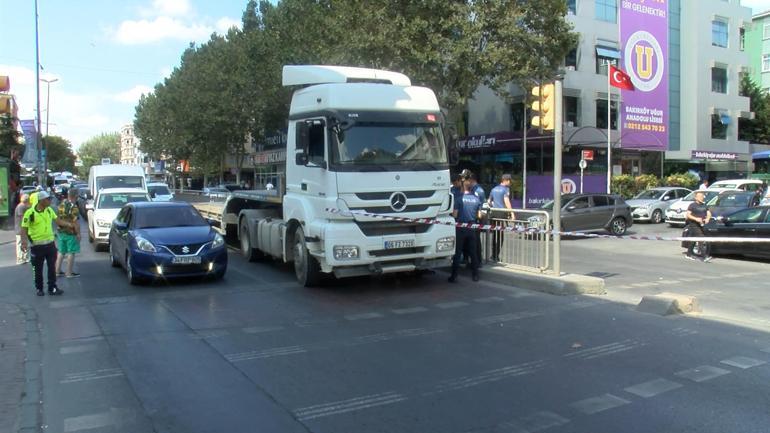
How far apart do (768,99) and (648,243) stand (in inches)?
1582

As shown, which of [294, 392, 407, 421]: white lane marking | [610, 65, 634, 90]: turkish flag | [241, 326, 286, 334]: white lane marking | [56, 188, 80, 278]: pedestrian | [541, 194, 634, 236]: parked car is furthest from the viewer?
[610, 65, 634, 90]: turkish flag

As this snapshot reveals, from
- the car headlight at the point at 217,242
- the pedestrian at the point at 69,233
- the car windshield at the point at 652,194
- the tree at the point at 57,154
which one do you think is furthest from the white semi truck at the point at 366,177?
the tree at the point at 57,154

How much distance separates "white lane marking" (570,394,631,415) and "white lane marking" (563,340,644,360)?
1.21 m

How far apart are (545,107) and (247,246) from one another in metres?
7.48

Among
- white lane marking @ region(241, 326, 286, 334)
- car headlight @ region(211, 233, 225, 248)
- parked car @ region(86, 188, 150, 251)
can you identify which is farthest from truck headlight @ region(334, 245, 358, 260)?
parked car @ region(86, 188, 150, 251)

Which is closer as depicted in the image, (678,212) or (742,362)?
(742,362)

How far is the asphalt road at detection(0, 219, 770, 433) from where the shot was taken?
4.71 metres

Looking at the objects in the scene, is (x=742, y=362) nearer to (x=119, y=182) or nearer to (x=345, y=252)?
(x=345, y=252)

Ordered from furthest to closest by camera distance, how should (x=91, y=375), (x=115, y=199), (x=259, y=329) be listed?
(x=115, y=199) → (x=259, y=329) → (x=91, y=375)

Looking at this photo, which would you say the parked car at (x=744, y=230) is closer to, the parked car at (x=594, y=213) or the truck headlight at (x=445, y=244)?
the parked car at (x=594, y=213)

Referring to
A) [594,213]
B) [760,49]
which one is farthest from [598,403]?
[760,49]

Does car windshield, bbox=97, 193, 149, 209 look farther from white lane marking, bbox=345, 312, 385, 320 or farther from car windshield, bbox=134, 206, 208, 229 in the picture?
white lane marking, bbox=345, 312, 385, 320

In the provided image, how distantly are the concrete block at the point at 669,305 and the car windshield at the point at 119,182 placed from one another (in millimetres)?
20102

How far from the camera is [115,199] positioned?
1731 centimetres
